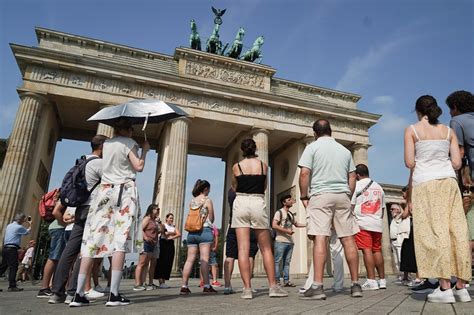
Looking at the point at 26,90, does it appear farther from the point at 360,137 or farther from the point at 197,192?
the point at 360,137

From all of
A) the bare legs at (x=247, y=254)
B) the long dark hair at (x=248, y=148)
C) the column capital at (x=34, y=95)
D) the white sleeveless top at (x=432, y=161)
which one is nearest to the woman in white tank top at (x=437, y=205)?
the white sleeveless top at (x=432, y=161)

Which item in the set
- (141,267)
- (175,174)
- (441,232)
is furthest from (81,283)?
(175,174)

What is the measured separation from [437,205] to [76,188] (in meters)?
4.34

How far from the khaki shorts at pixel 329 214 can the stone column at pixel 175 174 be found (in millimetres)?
14306

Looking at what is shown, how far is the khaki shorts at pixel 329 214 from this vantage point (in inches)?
169

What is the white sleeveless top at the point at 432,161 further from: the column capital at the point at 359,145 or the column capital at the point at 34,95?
the column capital at the point at 359,145

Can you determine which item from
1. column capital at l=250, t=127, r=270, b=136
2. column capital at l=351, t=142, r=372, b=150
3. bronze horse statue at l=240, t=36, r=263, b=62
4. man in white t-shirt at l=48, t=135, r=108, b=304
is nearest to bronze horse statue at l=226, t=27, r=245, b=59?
bronze horse statue at l=240, t=36, r=263, b=62

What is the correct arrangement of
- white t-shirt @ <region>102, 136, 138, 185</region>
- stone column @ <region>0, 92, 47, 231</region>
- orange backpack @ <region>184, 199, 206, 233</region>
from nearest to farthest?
1. white t-shirt @ <region>102, 136, 138, 185</region>
2. orange backpack @ <region>184, 199, 206, 233</region>
3. stone column @ <region>0, 92, 47, 231</region>

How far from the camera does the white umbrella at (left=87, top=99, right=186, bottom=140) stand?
4451 millimetres

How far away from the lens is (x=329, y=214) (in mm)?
4320

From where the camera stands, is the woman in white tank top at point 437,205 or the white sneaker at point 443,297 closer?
the white sneaker at point 443,297

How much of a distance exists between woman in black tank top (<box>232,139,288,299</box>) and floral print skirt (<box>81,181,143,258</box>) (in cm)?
140

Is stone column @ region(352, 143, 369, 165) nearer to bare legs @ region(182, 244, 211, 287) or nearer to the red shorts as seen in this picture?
the red shorts

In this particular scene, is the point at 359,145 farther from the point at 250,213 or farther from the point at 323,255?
the point at 323,255
